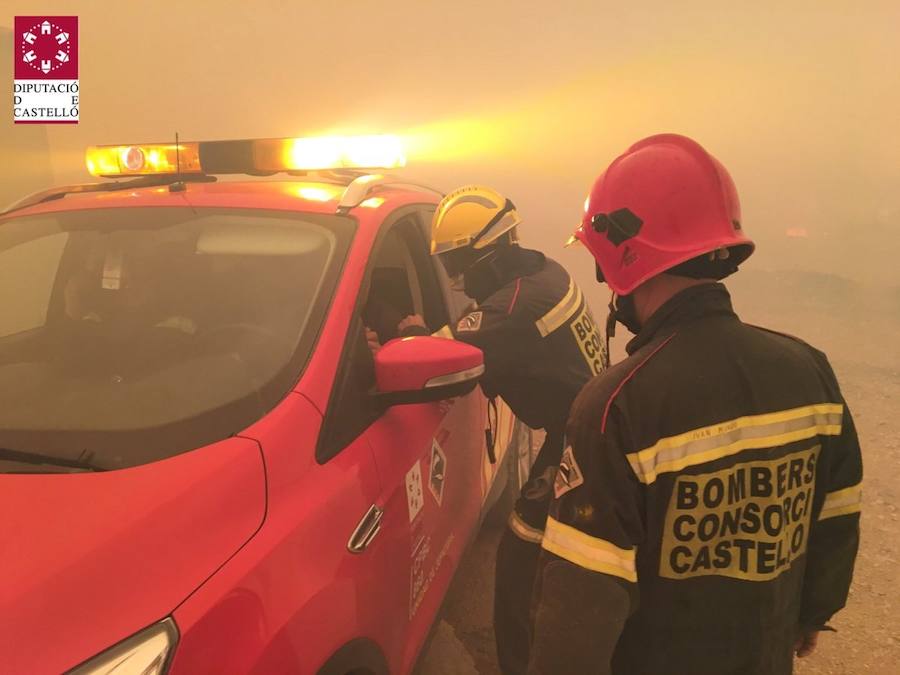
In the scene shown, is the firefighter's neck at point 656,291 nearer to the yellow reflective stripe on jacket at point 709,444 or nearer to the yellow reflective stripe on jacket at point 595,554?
the yellow reflective stripe on jacket at point 709,444

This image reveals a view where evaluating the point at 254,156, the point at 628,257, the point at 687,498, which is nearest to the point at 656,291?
the point at 628,257

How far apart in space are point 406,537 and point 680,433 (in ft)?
2.64

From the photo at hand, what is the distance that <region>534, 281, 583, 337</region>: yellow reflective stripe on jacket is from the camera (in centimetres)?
217

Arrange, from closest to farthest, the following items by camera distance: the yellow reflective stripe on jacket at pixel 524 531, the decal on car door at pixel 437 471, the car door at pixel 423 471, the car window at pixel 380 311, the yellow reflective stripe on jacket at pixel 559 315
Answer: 1. the car window at pixel 380 311
2. the car door at pixel 423 471
3. the decal on car door at pixel 437 471
4. the yellow reflective stripe on jacket at pixel 524 531
5. the yellow reflective stripe on jacket at pixel 559 315

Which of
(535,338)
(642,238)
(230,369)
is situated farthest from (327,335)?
(535,338)

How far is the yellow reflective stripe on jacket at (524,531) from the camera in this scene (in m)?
2.05

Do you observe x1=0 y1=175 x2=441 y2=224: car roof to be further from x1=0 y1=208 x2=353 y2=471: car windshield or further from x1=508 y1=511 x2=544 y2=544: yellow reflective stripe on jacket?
x1=508 y1=511 x2=544 y2=544: yellow reflective stripe on jacket

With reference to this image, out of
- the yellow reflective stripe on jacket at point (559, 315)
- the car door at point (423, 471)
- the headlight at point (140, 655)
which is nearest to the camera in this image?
the headlight at point (140, 655)

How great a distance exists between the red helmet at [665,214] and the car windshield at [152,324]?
739 millimetres

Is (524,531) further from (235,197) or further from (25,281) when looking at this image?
(25,281)

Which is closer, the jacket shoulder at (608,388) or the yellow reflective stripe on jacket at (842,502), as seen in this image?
the jacket shoulder at (608,388)

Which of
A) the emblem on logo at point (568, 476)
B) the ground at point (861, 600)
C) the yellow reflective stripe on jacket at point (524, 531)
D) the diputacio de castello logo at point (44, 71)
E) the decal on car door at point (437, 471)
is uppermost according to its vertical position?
the diputacio de castello logo at point (44, 71)

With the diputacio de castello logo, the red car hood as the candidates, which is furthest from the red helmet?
the diputacio de castello logo

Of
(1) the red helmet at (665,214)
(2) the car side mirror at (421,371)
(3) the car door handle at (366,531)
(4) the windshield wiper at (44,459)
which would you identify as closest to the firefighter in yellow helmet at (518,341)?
(2) the car side mirror at (421,371)
